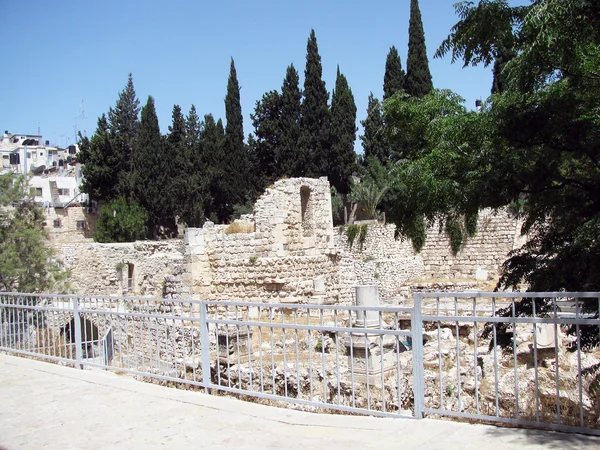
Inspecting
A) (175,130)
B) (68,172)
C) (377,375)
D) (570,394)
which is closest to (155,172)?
(175,130)

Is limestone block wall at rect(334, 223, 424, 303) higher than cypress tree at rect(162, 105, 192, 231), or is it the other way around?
cypress tree at rect(162, 105, 192, 231)

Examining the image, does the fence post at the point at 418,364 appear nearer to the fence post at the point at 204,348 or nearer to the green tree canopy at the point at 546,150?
the green tree canopy at the point at 546,150

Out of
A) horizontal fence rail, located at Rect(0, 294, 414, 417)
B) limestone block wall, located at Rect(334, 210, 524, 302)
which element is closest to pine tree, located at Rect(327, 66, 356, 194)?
limestone block wall, located at Rect(334, 210, 524, 302)

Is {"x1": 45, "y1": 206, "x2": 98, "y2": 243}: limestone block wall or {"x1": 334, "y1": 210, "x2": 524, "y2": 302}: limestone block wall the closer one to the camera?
{"x1": 334, "y1": 210, "x2": 524, "y2": 302}: limestone block wall

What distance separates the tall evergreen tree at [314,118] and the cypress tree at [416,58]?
220 inches

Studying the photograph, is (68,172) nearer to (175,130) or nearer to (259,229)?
(175,130)

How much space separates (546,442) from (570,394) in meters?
2.73

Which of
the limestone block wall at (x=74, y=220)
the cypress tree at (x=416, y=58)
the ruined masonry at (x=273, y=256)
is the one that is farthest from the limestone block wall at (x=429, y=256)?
the limestone block wall at (x=74, y=220)

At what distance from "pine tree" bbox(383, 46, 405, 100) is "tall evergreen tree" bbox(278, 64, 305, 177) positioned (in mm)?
5772

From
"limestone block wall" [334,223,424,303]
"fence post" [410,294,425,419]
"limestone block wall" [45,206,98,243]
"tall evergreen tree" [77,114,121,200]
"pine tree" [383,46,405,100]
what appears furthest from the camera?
"limestone block wall" [45,206,98,243]

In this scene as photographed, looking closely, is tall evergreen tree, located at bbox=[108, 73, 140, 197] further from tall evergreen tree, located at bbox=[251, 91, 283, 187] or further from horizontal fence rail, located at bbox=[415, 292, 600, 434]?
horizontal fence rail, located at bbox=[415, 292, 600, 434]

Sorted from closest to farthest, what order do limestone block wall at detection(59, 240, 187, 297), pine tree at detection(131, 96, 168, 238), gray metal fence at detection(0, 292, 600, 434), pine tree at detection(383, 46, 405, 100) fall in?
1. gray metal fence at detection(0, 292, 600, 434)
2. limestone block wall at detection(59, 240, 187, 297)
3. pine tree at detection(383, 46, 405, 100)
4. pine tree at detection(131, 96, 168, 238)

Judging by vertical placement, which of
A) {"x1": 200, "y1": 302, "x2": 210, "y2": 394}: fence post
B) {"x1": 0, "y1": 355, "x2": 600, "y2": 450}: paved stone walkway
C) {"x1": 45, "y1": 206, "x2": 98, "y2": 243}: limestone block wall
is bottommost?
{"x1": 0, "y1": 355, "x2": 600, "y2": 450}: paved stone walkway

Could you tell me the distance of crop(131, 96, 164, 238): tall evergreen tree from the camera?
38688 mm
